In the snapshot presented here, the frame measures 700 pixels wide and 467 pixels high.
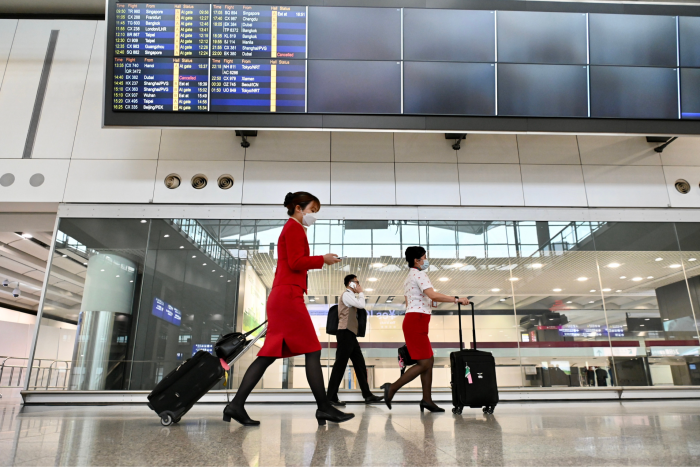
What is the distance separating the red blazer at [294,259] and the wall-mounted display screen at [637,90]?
4.92 meters

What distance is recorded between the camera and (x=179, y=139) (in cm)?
721

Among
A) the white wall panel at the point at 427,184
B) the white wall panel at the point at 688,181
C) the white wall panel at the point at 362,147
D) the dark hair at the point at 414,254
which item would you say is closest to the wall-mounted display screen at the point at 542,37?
the white wall panel at the point at 427,184

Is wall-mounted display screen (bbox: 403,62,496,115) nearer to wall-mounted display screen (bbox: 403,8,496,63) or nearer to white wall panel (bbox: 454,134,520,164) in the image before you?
wall-mounted display screen (bbox: 403,8,496,63)

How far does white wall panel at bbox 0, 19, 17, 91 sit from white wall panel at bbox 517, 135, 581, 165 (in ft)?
26.5

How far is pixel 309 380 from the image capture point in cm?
314

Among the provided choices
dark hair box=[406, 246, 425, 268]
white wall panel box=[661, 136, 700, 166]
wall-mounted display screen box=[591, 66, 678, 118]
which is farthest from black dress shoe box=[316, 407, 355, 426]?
white wall panel box=[661, 136, 700, 166]

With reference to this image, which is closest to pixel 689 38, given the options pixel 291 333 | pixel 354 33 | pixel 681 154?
pixel 681 154

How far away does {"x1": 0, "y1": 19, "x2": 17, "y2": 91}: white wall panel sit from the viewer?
7.36 metres

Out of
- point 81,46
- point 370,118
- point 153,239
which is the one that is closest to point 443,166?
point 370,118

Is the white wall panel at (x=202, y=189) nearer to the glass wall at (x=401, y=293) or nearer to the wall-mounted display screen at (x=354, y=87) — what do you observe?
the glass wall at (x=401, y=293)

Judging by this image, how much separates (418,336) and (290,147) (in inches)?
159

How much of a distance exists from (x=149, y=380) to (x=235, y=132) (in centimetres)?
369

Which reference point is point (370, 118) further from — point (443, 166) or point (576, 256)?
point (576, 256)

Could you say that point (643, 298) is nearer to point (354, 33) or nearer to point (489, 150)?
point (489, 150)
